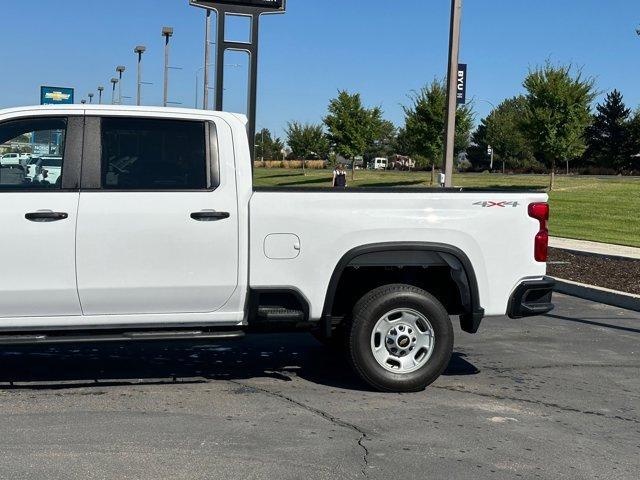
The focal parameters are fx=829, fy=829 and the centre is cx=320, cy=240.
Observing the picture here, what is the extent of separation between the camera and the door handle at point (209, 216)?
228 inches

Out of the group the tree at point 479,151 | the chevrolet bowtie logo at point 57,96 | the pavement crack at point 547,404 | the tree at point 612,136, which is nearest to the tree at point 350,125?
the chevrolet bowtie logo at point 57,96

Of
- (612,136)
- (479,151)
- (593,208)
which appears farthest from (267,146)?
(593,208)

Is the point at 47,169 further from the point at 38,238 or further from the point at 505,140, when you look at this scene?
the point at 505,140

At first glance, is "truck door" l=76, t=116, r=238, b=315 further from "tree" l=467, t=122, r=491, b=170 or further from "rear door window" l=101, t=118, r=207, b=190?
"tree" l=467, t=122, r=491, b=170

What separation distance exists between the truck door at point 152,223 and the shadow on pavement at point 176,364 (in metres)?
0.99

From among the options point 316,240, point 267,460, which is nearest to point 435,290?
point 316,240

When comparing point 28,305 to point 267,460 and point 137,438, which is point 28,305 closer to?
point 137,438

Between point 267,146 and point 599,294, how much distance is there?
326 ft

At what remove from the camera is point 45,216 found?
18.4 feet

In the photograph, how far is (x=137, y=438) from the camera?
505 centimetres

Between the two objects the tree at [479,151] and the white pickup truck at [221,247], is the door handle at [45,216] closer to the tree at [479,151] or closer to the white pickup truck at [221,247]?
the white pickup truck at [221,247]

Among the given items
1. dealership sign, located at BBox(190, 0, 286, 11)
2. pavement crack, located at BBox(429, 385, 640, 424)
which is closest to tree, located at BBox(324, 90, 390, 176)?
dealership sign, located at BBox(190, 0, 286, 11)

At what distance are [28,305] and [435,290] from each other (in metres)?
3.15

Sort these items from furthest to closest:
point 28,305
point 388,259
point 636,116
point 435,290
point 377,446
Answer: point 636,116, point 435,290, point 388,259, point 28,305, point 377,446
